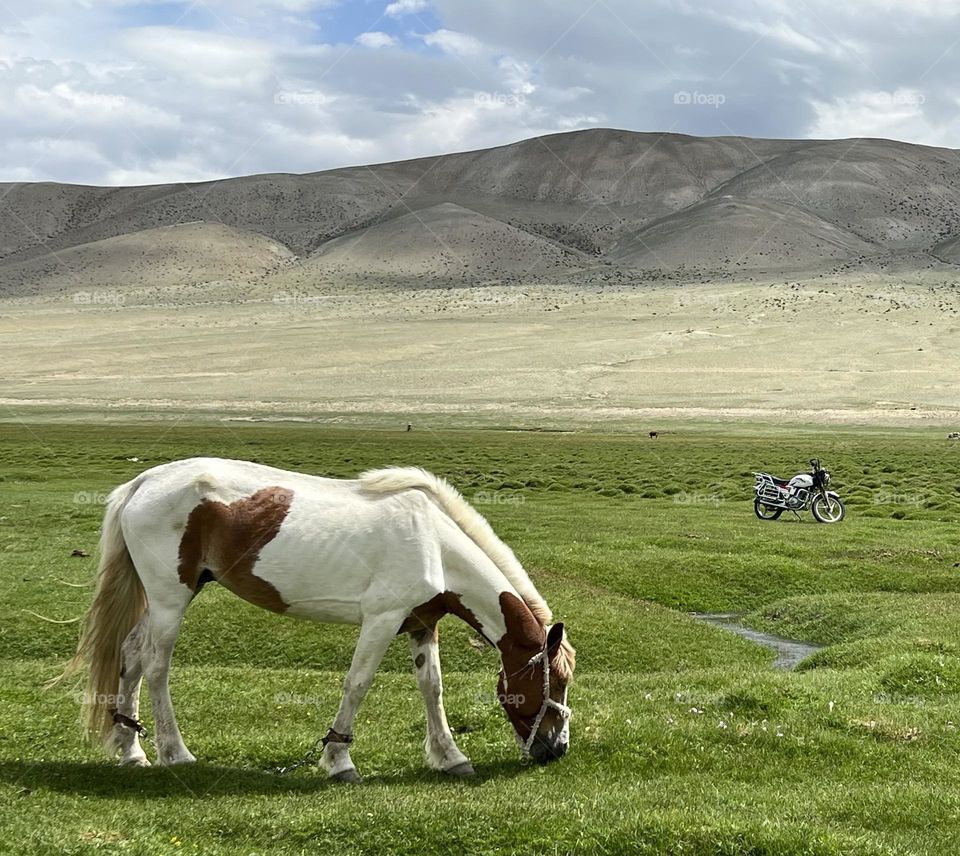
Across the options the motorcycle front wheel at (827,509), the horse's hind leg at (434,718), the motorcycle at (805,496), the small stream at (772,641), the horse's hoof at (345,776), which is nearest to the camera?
the horse's hoof at (345,776)

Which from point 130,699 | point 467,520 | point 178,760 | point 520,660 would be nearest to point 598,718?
point 520,660

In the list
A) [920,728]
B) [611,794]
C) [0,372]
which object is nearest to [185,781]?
[611,794]

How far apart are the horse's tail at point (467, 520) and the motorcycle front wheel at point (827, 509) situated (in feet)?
96.0

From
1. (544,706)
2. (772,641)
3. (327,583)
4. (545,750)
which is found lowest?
(772,641)

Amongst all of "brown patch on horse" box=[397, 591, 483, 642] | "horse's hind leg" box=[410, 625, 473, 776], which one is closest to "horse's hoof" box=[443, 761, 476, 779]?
"horse's hind leg" box=[410, 625, 473, 776]

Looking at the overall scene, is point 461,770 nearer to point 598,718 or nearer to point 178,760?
point 598,718

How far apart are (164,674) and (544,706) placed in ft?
13.0

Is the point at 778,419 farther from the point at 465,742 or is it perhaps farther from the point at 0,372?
the point at 0,372

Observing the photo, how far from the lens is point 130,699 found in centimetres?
1134

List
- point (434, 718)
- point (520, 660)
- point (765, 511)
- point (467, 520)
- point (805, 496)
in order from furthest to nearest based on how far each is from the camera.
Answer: point (765, 511), point (805, 496), point (467, 520), point (434, 718), point (520, 660)

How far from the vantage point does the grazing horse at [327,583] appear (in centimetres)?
1078

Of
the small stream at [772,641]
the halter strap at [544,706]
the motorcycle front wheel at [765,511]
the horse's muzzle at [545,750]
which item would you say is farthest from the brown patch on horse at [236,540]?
the motorcycle front wheel at [765,511]

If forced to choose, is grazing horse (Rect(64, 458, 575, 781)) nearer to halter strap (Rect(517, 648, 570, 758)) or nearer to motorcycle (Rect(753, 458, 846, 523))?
halter strap (Rect(517, 648, 570, 758))

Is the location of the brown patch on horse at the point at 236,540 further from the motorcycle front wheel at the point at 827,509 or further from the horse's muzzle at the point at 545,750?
the motorcycle front wheel at the point at 827,509
